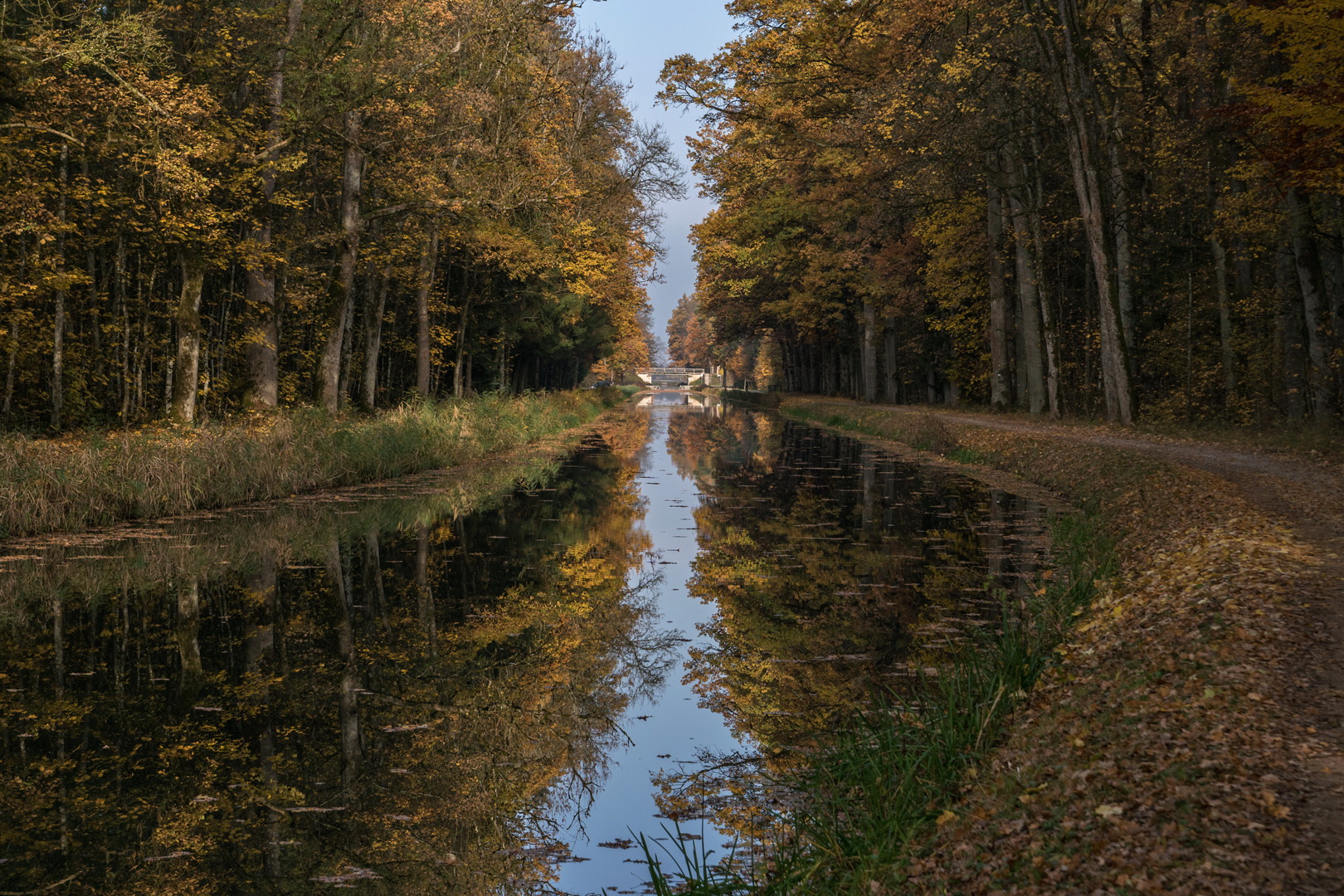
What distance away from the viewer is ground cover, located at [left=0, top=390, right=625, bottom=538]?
12.2 m

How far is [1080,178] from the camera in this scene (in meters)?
21.6

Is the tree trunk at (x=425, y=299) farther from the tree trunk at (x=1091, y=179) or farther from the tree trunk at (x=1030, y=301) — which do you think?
the tree trunk at (x=1030, y=301)

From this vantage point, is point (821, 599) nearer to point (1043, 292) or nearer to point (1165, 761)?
point (1165, 761)

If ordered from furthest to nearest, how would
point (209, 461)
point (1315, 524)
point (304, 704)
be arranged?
point (209, 461)
point (1315, 524)
point (304, 704)

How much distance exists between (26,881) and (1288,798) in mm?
5047

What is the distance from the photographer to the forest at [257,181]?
52.4 feet

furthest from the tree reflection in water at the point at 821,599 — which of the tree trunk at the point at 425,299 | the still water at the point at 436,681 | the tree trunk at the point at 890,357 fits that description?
the tree trunk at the point at 890,357

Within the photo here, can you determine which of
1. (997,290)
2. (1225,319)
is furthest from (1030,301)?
(1225,319)

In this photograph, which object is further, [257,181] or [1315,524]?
[257,181]

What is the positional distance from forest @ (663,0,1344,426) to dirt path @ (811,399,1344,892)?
3534 millimetres

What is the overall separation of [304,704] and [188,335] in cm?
1396

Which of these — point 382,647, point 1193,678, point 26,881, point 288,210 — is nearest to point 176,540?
point 382,647

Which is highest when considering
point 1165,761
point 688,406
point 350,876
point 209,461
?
point 688,406

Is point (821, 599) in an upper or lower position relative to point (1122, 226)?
lower
